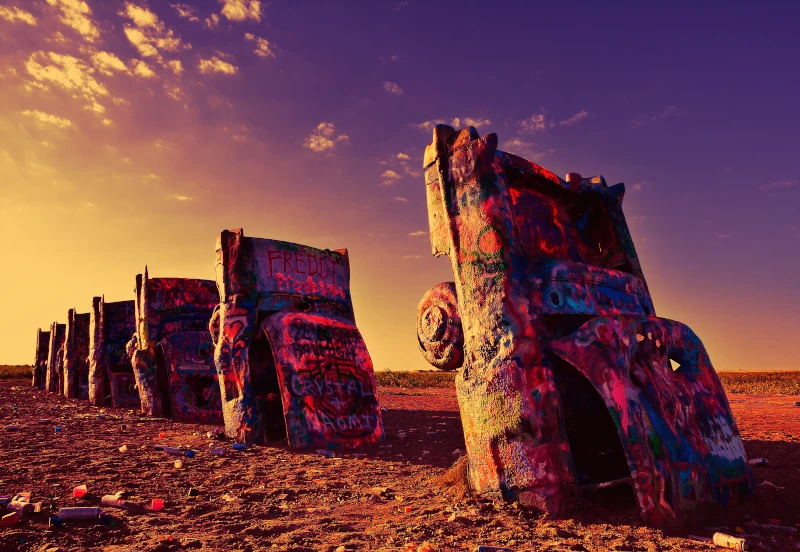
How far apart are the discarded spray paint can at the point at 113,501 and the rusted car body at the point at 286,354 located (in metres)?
3.05

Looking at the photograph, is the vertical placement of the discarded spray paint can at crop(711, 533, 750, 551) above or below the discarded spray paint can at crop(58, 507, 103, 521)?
below

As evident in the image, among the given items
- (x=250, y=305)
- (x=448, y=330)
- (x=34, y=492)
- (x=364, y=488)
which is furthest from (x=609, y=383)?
(x=250, y=305)

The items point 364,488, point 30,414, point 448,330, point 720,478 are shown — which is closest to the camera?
point 720,478

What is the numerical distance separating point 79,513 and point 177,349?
7982 millimetres

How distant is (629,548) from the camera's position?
3.26 m

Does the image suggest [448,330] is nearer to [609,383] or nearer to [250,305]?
[609,383]

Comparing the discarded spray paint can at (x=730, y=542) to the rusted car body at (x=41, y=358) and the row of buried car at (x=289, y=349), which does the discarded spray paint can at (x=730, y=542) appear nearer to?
the row of buried car at (x=289, y=349)

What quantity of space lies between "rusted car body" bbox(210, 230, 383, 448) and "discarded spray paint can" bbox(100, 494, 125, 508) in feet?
9.99

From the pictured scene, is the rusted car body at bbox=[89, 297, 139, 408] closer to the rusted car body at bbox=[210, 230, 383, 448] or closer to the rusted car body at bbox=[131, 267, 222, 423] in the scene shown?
the rusted car body at bbox=[131, 267, 222, 423]

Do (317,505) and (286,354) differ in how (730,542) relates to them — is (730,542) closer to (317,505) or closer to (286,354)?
(317,505)

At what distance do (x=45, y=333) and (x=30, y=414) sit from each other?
1753 cm

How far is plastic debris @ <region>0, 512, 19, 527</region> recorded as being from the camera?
3834 millimetres

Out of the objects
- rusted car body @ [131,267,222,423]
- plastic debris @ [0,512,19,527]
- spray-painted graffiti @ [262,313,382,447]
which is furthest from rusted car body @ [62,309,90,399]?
plastic debris @ [0,512,19,527]

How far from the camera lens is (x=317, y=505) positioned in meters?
4.54
